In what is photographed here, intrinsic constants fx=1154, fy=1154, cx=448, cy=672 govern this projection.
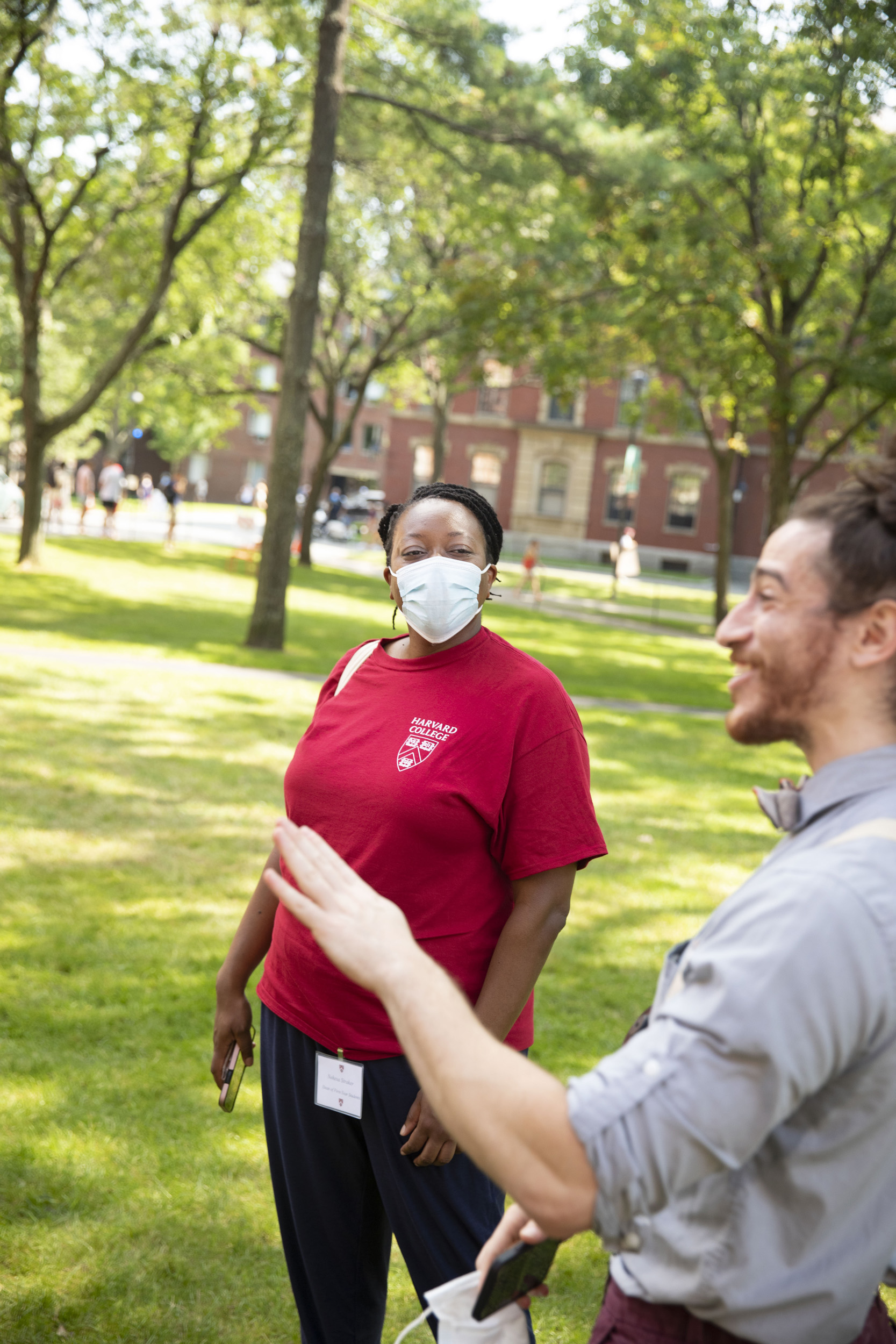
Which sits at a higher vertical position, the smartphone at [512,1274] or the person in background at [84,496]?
the person in background at [84,496]

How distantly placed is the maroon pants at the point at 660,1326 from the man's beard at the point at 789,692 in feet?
2.45

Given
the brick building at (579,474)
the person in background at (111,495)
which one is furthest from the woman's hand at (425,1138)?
the brick building at (579,474)

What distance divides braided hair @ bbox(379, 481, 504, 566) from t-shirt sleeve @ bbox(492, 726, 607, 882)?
0.61 metres

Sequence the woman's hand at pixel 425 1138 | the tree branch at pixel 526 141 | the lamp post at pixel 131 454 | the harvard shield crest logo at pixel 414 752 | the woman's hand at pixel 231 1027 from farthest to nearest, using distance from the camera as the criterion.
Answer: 1. the lamp post at pixel 131 454
2. the tree branch at pixel 526 141
3. the woman's hand at pixel 231 1027
4. the harvard shield crest logo at pixel 414 752
5. the woman's hand at pixel 425 1138

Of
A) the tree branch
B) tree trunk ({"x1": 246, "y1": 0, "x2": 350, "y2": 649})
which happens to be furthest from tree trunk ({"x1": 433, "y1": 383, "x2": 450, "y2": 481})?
tree trunk ({"x1": 246, "y1": 0, "x2": 350, "y2": 649})

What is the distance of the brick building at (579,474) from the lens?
49531 mm

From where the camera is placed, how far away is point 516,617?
78.9ft

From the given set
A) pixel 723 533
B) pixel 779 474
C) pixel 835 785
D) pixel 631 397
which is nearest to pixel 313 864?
pixel 835 785

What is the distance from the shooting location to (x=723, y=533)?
88.4ft

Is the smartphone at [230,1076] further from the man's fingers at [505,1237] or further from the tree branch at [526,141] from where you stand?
the tree branch at [526,141]

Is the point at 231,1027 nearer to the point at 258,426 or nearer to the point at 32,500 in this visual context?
the point at 32,500

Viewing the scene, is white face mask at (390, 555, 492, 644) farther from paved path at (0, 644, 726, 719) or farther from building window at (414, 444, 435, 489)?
building window at (414, 444, 435, 489)

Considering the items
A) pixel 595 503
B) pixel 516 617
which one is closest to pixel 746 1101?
pixel 516 617

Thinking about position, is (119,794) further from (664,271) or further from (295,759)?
(664,271)
